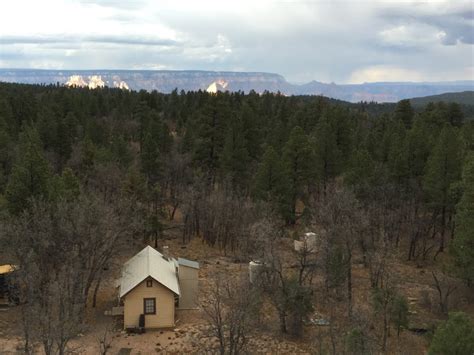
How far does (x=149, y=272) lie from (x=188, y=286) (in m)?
3.01

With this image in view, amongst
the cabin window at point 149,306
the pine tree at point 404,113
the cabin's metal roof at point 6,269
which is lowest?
the cabin window at point 149,306

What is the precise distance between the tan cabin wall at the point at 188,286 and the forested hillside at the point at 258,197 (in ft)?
12.2

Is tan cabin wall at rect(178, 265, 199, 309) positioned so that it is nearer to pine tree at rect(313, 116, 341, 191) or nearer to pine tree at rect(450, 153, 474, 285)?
pine tree at rect(450, 153, 474, 285)

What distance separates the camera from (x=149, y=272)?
79.3ft

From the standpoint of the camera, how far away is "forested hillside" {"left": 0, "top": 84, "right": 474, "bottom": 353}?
76.6 feet

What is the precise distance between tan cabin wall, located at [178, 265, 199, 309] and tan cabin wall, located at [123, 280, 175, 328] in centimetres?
210

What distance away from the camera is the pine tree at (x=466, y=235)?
27.3m

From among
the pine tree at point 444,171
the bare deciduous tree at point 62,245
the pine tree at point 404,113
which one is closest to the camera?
the bare deciduous tree at point 62,245

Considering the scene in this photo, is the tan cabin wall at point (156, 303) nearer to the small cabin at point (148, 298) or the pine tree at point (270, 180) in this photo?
the small cabin at point (148, 298)

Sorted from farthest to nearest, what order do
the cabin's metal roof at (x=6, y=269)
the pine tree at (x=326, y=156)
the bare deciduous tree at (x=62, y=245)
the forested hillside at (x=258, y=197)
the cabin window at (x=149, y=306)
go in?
the pine tree at (x=326, y=156) < the cabin's metal roof at (x=6, y=269) < the cabin window at (x=149, y=306) < the forested hillside at (x=258, y=197) < the bare deciduous tree at (x=62, y=245)

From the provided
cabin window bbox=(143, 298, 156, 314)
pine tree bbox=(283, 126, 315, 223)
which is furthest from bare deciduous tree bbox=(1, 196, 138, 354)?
pine tree bbox=(283, 126, 315, 223)

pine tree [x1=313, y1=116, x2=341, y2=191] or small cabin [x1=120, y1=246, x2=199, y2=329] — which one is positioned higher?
pine tree [x1=313, y1=116, x2=341, y2=191]

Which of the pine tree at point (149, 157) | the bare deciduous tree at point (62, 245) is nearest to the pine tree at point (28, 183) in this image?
the bare deciduous tree at point (62, 245)

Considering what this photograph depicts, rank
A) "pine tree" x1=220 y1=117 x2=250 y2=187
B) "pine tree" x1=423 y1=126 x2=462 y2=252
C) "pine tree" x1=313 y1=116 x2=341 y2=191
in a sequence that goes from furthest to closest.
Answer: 1. "pine tree" x1=313 y1=116 x2=341 y2=191
2. "pine tree" x1=220 y1=117 x2=250 y2=187
3. "pine tree" x1=423 y1=126 x2=462 y2=252
